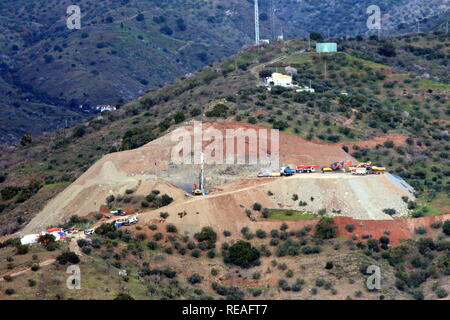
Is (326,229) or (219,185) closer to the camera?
(326,229)

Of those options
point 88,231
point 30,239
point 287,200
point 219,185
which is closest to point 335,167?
point 287,200

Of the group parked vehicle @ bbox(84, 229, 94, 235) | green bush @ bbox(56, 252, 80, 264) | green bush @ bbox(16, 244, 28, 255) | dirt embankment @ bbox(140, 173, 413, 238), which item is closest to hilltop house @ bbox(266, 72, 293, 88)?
dirt embankment @ bbox(140, 173, 413, 238)

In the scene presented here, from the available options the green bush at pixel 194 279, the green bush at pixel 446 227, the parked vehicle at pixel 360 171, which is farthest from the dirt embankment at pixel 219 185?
the green bush at pixel 194 279

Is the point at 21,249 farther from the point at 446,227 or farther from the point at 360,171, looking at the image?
the point at 446,227

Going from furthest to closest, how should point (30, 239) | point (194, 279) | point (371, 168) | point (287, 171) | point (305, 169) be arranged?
1. point (305, 169)
2. point (371, 168)
3. point (287, 171)
4. point (30, 239)
5. point (194, 279)

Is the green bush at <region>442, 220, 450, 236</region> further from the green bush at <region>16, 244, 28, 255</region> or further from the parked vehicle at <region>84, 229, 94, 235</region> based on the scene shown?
the green bush at <region>16, 244, 28, 255</region>

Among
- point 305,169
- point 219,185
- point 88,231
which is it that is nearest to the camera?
point 88,231

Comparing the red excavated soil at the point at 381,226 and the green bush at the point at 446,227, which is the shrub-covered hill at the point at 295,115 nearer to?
the red excavated soil at the point at 381,226

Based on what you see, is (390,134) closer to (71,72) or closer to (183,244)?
(183,244)
